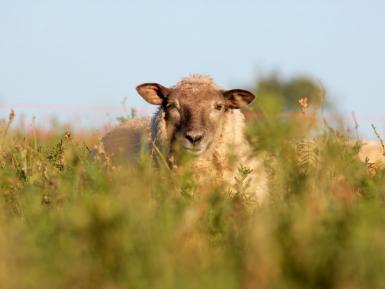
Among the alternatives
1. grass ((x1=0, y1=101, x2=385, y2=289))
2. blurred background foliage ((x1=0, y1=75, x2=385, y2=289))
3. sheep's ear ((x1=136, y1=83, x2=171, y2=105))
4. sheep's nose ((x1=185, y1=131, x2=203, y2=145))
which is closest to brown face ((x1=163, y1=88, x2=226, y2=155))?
sheep's nose ((x1=185, y1=131, x2=203, y2=145))

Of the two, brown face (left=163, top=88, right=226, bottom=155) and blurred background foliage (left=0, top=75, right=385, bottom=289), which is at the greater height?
brown face (left=163, top=88, right=226, bottom=155)

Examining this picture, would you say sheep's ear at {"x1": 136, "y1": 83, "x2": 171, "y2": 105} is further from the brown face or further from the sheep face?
the brown face

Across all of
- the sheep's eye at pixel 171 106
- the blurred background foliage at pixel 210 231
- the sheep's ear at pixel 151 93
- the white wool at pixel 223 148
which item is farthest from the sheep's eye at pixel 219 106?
the blurred background foliage at pixel 210 231

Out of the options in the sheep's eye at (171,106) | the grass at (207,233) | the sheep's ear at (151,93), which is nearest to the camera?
the grass at (207,233)

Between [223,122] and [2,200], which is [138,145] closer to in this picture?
[223,122]

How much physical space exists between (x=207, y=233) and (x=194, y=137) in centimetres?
363

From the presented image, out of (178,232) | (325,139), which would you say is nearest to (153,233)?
(178,232)

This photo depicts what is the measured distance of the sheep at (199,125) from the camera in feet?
27.8

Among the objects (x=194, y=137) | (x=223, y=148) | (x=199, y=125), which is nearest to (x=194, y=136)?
(x=194, y=137)

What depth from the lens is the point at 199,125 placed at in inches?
340

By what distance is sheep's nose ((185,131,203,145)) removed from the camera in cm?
838

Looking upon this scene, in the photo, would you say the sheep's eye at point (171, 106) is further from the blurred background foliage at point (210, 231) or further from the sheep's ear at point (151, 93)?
the blurred background foliage at point (210, 231)

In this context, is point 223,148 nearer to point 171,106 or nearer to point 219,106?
point 219,106

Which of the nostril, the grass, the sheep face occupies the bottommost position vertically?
the grass
